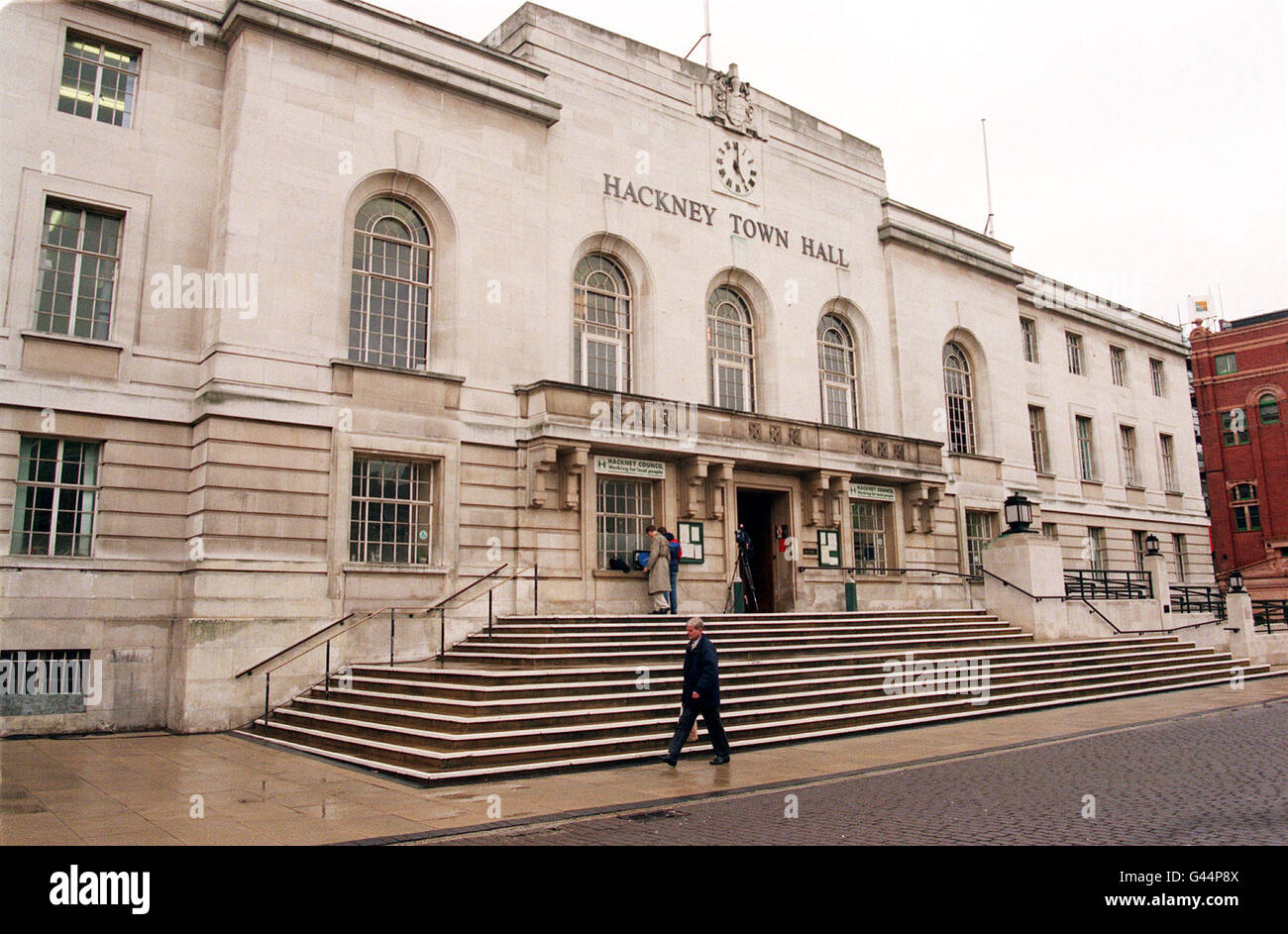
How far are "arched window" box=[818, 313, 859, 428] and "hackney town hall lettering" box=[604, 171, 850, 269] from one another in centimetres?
199

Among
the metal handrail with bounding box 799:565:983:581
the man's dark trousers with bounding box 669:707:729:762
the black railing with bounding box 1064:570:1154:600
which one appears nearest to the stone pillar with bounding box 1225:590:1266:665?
the black railing with bounding box 1064:570:1154:600

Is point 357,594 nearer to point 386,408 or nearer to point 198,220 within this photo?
point 386,408

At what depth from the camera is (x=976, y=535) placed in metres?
30.8

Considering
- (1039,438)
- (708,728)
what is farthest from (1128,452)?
(708,728)

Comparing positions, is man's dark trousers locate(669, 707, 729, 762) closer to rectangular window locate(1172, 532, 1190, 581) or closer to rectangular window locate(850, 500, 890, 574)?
rectangular window locate(850, 500, 890, 574)

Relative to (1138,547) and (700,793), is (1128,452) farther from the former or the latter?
(700,793)

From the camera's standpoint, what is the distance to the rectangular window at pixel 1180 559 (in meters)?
40.0

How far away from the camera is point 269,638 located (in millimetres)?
16594

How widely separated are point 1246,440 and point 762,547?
140ft

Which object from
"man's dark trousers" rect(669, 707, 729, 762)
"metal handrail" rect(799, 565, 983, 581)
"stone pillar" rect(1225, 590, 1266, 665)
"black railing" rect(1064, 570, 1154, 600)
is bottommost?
"man's dark trousers" rect(669, 707, 729, 762)

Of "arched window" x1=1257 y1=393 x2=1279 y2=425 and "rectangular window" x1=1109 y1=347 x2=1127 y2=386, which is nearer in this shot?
"rectangular window" x1=1109 y1=347 x2=1127 y2=386

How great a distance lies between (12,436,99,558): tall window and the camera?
16.0 meters

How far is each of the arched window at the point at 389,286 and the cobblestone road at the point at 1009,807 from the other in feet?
37.7
